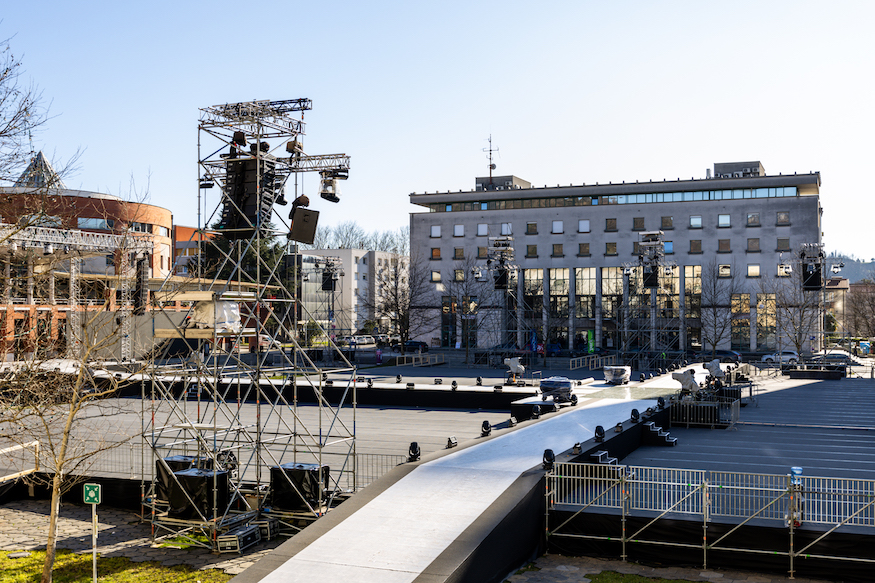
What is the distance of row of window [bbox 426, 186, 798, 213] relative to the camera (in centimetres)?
7606

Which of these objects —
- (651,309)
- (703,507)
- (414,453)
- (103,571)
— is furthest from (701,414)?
(651,309)

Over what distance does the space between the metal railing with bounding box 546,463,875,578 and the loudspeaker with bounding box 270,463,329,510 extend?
18.4 feet

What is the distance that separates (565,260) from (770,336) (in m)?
21.9

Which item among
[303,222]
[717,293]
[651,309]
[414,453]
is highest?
[303,222]

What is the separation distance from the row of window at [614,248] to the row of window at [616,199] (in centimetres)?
460

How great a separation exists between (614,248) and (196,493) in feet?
221

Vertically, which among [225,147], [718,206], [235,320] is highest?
[718,206]

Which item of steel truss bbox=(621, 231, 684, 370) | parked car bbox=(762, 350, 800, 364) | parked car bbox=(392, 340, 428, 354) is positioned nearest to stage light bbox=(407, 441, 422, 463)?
steel truss bbox=(621, 231, 684, 370)

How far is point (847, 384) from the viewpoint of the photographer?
47719 mm

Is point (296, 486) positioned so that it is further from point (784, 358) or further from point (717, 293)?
point (717, 293)

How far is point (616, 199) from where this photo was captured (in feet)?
267

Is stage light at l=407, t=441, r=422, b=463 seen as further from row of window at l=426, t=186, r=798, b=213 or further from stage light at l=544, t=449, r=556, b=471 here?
row of window at l=426, t=186, r=798, b=213

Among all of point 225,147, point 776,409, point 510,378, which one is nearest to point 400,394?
point 510,378

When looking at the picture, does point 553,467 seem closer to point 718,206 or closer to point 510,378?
point 510,378
